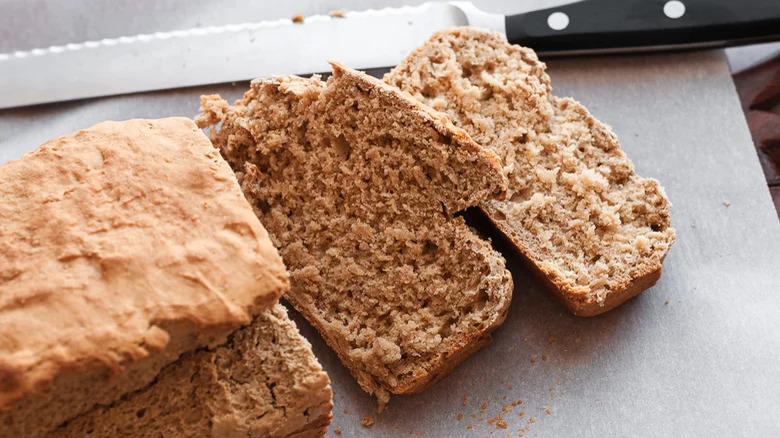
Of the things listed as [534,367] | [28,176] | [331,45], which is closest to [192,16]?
[331,45]

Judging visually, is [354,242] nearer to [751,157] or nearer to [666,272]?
[666,272]

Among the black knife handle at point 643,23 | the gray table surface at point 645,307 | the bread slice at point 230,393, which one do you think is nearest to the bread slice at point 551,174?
the gray table surface at point 645,307

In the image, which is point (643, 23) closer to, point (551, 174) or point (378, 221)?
point (551, 174)

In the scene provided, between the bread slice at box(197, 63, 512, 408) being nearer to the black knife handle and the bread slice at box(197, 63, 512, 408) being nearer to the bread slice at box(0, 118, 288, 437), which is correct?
the bread slice at box(0, 118, 288, 437)

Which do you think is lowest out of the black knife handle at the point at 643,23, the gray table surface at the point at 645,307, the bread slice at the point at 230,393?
the gray table surface at the point at 645,307

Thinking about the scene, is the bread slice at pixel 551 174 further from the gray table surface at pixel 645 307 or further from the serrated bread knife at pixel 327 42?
the serrated bread knife at pixel 327 42

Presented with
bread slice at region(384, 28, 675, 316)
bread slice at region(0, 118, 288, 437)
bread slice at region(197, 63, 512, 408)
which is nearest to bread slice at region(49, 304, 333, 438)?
bread slice at region(0, 118, 288, 437)

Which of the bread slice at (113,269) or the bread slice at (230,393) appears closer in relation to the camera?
the bread slice at (113,269)
